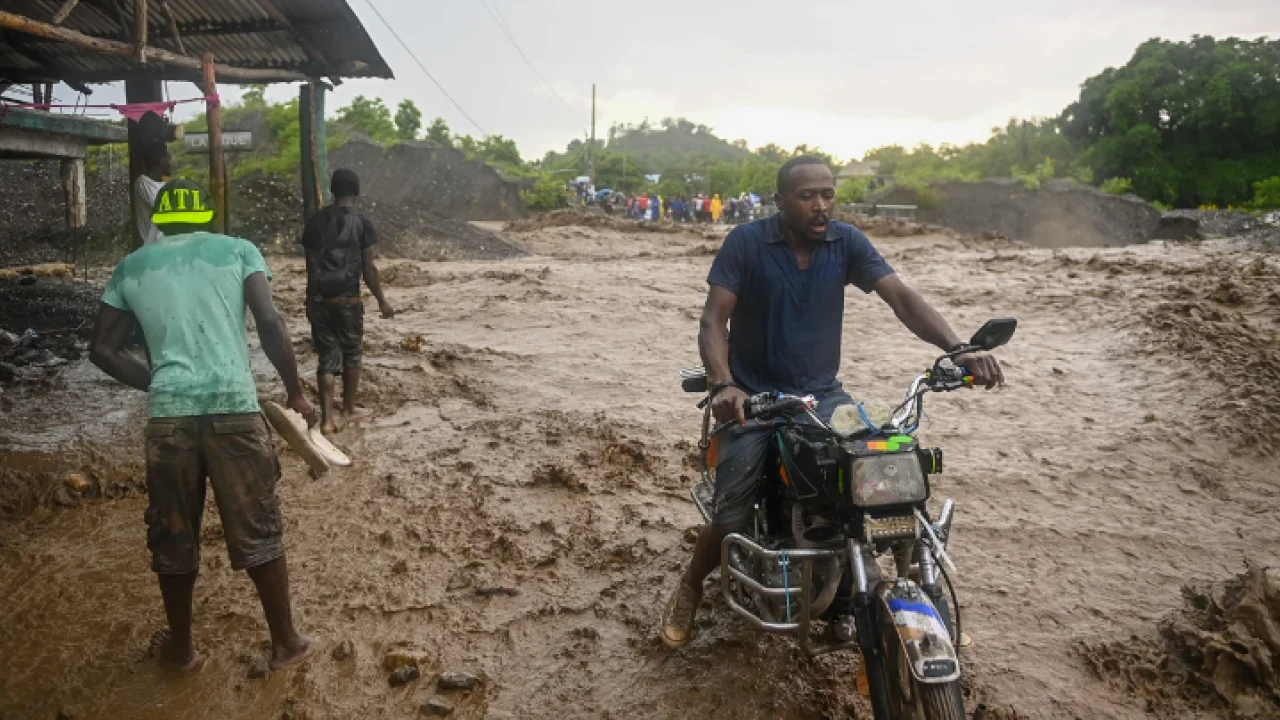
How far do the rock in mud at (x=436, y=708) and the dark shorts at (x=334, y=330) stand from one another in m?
3.73

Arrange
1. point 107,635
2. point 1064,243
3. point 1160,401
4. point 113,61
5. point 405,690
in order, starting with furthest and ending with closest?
1. point 1064,243
2. point 113,61
3. point 1160,401
4. point 107,635
5. point 405,690

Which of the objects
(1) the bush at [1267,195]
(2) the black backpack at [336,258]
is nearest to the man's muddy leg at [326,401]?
(2) the black backpack at [336,258]

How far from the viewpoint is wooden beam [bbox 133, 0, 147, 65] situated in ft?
26.0

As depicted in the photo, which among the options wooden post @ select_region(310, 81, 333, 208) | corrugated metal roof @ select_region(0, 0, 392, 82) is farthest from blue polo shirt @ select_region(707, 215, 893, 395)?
wooden post @ select_region(310, 81, 333, 208)

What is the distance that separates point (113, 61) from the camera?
10.8m

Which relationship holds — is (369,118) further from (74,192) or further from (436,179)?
(74,192)

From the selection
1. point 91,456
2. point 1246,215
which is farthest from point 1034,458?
point 1246,215

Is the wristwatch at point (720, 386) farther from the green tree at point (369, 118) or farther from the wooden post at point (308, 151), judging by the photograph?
the green tree at point (369, 118)

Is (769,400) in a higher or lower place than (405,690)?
higher

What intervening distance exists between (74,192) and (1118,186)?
33.5 m

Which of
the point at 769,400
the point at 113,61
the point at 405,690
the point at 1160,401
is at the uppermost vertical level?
the point at 113,61

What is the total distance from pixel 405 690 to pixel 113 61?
1022cm

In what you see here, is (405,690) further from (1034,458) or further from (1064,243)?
(1064,243)

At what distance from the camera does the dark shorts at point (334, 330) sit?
6.57 meters
